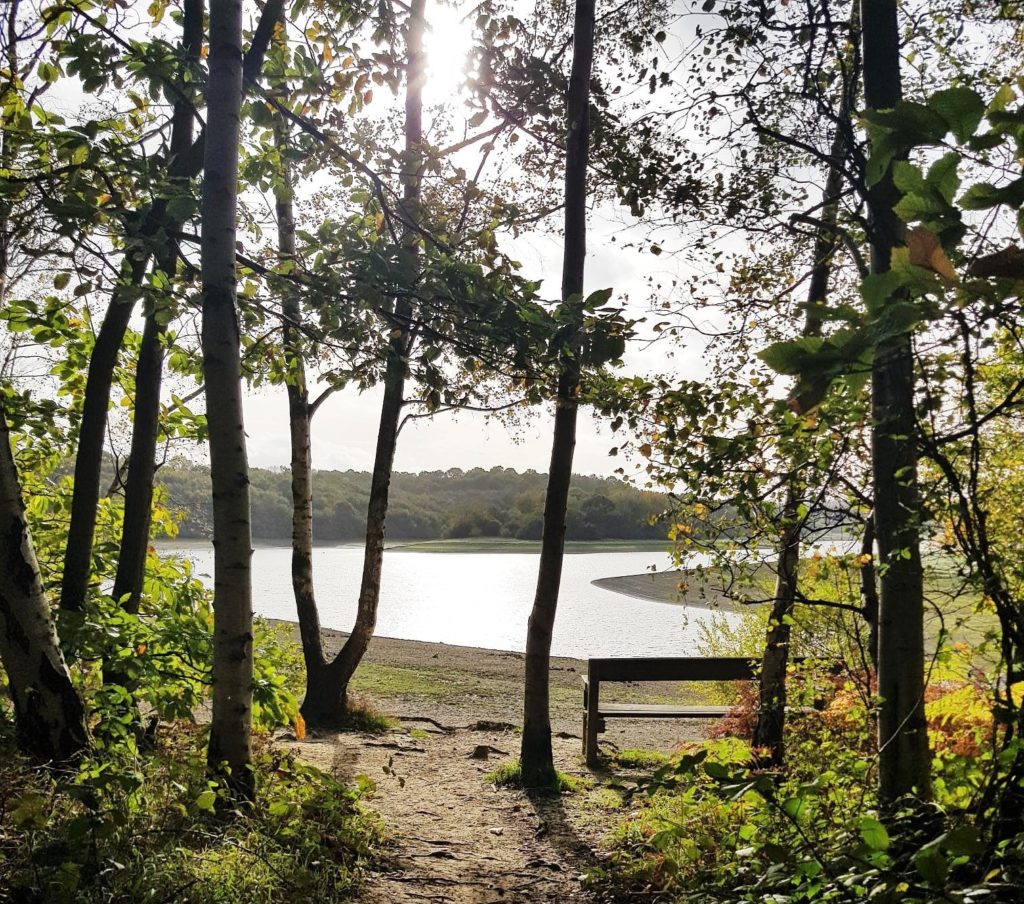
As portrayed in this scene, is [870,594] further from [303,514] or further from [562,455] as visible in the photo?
[303,514]

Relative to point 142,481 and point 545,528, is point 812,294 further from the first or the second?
point 142,481

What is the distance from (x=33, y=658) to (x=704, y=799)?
3222 millimetres

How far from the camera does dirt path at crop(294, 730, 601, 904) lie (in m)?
3.86

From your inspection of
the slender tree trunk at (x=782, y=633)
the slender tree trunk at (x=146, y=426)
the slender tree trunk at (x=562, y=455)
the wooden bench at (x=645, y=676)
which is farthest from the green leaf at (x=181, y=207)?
the wooden bench at (x=645, y=676)

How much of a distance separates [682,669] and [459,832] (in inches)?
133

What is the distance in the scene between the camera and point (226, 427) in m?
3.79

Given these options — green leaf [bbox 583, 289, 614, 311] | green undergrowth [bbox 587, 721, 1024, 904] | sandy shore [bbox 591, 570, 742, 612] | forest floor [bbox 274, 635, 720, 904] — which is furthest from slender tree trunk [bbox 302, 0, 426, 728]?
sandy shore [bbox 591, 570, 742, 612]

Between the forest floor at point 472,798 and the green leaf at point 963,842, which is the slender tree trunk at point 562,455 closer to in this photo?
the forest floor at point 472,798

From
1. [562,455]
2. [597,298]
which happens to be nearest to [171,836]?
[597,298]

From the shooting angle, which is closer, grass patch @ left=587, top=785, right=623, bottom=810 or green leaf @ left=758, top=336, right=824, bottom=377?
green leaf @ left=758, top=336, right=824, bottom=377

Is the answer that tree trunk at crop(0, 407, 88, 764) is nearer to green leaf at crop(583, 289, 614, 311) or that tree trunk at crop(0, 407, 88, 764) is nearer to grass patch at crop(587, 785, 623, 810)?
green leaf at crop(583, 289, 614, 311)

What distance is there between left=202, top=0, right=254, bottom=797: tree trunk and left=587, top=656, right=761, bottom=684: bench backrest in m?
4.29

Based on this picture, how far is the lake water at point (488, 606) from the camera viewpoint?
58.1 ft

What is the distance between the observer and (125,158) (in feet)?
12.3
